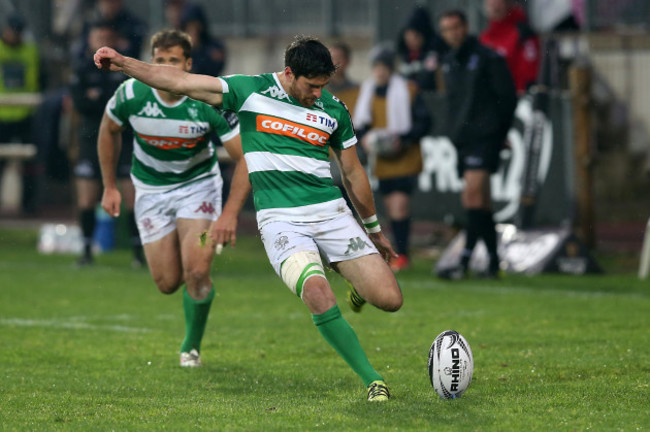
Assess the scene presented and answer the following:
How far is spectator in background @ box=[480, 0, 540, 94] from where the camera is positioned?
14.3 m

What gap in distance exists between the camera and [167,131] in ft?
27.5

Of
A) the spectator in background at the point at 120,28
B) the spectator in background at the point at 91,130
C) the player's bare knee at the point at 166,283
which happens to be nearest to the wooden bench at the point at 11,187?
the spectator in background at the point at 120,28

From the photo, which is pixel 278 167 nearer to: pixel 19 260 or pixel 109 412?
pixel 109 412

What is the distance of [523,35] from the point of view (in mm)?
14367

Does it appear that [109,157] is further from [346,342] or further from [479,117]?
[479,117]

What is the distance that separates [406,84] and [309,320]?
494 centimetres

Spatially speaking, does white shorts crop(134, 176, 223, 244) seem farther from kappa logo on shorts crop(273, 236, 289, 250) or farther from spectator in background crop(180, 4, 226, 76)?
spectator in background crop(180, 4, 226, 76)

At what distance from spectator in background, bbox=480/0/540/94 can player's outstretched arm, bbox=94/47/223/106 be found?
26.0 feet

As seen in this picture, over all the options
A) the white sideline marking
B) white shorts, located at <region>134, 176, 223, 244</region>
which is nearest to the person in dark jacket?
the white sideline marking

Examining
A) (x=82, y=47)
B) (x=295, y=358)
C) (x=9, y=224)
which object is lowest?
(x=9, y=224)

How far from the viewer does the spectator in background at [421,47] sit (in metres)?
15.4

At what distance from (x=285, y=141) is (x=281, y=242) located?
570mm

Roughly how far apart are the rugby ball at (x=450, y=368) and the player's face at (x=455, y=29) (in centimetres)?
673

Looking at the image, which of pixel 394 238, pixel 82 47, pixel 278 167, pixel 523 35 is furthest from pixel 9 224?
pixel 278 167
